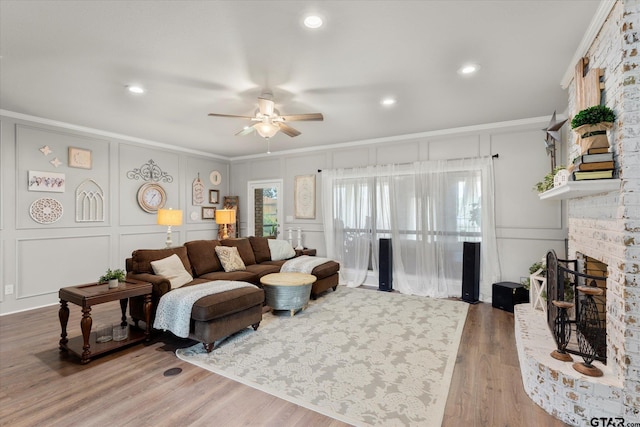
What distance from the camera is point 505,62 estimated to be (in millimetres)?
2721

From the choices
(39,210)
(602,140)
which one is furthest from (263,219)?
(602,140)

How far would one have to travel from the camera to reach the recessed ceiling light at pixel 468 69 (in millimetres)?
2781

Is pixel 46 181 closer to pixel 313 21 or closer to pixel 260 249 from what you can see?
pixel 260 249

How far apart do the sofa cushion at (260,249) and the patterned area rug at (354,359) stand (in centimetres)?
137

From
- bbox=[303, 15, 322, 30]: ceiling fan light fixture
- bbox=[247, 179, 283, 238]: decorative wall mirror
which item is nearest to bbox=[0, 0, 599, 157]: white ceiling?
bbox=[303, 15, 322, 30]: ceiling fan light fixture

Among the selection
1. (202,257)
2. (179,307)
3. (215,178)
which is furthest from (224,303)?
(215,178)

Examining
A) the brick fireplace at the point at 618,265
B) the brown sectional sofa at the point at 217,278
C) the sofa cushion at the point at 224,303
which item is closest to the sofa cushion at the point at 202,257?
the brown sectional sofa at the point at 217,278

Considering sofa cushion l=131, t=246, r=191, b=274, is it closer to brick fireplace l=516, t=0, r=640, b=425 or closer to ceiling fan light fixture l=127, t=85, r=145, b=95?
ceiling fan light fixture l=127, t=85, r=145, b=95

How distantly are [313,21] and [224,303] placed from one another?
2509mm

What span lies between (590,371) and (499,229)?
2874 millimetres

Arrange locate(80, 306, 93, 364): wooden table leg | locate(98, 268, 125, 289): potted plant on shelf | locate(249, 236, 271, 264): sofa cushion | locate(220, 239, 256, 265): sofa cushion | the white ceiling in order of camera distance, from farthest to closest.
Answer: locate(249, 236, 271, 264): sofa cushion → locate(220, 239, 256, 265): sofa cushion → locate(98, 268, 125, 289): potted plant on shelf → locate(80, 306, 93, 364): wooden table leg → the white ceiling

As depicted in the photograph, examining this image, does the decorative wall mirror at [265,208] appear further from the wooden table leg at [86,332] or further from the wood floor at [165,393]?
the wooden table leg at [86,332]

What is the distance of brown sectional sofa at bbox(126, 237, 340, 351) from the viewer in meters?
2.89

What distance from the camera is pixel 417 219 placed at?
504 centimetres
